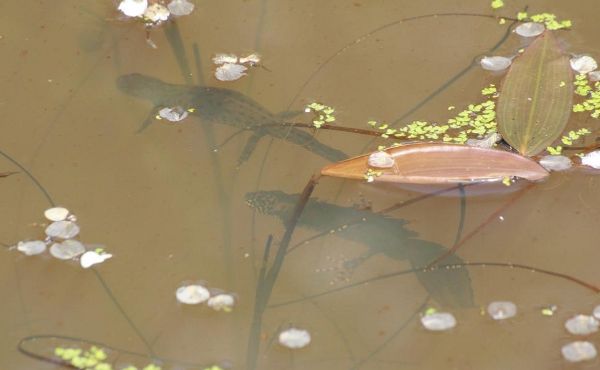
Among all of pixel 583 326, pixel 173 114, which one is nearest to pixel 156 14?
pixel 173 114

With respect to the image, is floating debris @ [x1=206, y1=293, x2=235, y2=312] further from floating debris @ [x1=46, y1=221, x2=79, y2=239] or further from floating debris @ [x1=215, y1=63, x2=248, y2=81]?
floating debris @ [x1=215, y1=63, x2=248, y2=81]

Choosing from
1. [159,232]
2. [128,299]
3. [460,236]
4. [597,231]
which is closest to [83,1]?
[159,232]

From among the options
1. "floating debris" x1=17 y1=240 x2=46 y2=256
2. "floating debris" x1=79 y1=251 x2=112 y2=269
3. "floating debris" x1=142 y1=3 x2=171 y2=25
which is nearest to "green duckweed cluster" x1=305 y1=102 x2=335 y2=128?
"floating debris" x1=142 y1=3 x2=171 y2=25

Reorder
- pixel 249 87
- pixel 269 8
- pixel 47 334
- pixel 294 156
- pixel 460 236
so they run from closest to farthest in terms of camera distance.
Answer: pixel 47 334, pixel 460 236, pixel 294 156, pixel 249 87, pixel 269 8

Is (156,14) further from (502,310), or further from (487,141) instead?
(502,310)

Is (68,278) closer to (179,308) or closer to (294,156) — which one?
(179,308)

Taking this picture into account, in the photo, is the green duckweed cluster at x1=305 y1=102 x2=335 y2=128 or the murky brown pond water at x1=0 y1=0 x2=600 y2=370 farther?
the green duckweed cluster at x1=305 y1=102 x2=335 y2=128
